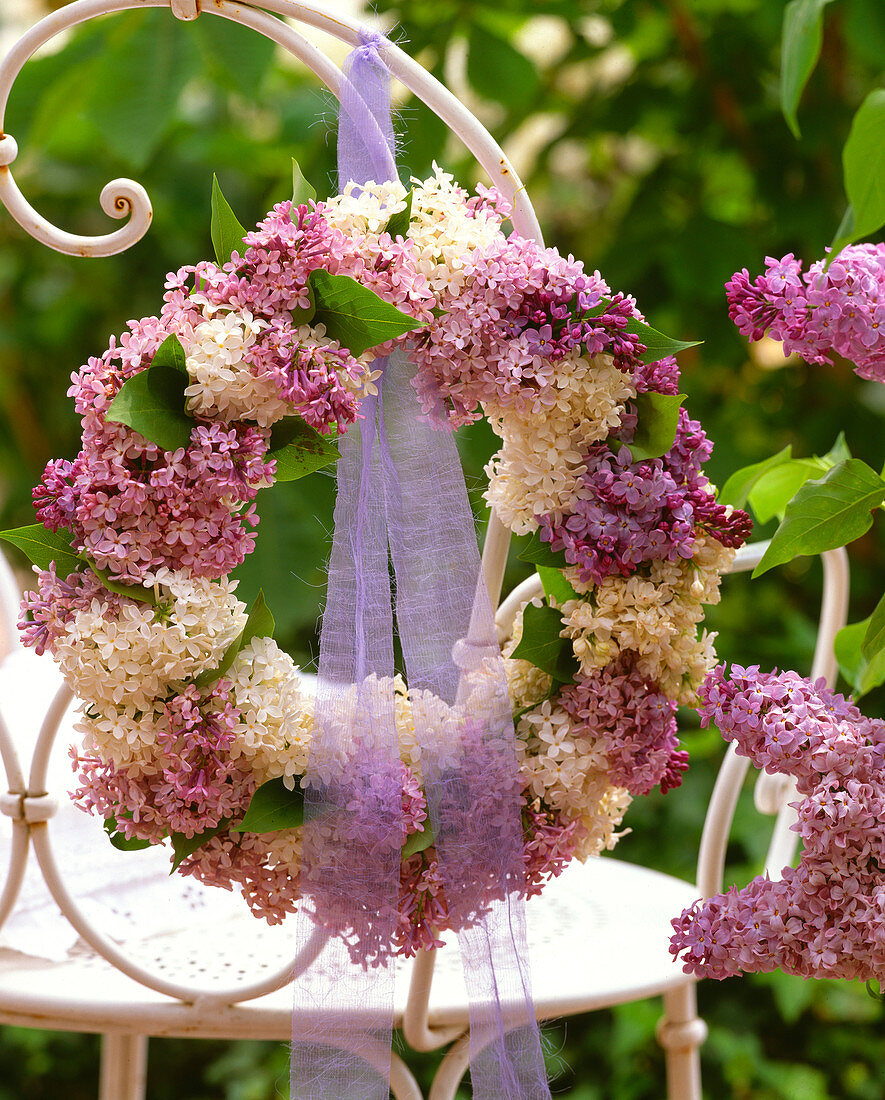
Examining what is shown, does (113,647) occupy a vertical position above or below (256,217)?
below

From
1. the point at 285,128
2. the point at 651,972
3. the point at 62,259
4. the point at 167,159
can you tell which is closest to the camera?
the point at 651,972

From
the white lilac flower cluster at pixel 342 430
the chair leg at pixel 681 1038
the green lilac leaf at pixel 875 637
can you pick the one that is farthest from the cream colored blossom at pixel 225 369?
the chair leg at pixel 681 1038

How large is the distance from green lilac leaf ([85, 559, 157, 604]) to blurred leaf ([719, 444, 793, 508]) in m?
0.34

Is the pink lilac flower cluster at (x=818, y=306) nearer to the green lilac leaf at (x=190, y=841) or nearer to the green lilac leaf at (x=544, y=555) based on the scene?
the green lilac leaf at (x=544, y=555)

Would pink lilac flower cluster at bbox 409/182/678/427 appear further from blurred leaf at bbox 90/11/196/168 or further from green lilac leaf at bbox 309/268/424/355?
blurred leaf at bbox 90/11/196/168

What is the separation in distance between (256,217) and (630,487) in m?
1.54

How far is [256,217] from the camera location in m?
1.95

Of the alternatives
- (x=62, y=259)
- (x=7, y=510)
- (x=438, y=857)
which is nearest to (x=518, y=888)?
(x=438, y=857)

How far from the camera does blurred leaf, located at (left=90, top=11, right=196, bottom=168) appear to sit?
1.18 meters

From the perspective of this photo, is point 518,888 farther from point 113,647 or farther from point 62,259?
point 62,259

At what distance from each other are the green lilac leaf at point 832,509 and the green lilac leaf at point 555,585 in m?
0.10

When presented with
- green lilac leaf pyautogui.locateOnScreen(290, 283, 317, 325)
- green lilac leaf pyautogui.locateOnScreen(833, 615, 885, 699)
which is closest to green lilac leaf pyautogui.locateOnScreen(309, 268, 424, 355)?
green lilac leaf pyautogui.locateOnScreen(290, 283, 317, 325)

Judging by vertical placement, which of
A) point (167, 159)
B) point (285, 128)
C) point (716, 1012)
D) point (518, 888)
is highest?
point (167, 159)

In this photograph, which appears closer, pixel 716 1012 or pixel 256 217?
pixel 716 1012
